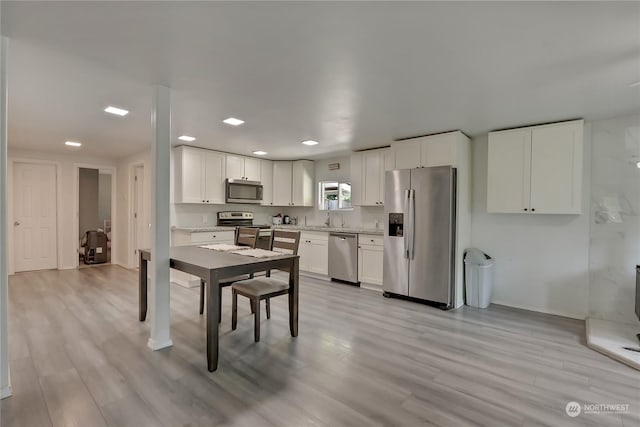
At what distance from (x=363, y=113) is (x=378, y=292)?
8.67ft

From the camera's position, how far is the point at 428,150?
4172mm

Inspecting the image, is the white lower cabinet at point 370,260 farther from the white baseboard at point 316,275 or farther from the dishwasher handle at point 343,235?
the white baseboard at point 316,275

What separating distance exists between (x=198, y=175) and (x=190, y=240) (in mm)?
1142

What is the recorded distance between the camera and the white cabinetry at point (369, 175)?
5062 mm

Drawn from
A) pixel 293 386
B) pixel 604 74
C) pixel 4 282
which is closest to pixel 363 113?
pixel 604 74

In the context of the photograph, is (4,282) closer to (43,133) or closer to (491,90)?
(43,133)

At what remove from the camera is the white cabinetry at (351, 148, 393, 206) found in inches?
199

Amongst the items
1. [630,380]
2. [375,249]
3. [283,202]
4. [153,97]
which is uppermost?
[153,97]

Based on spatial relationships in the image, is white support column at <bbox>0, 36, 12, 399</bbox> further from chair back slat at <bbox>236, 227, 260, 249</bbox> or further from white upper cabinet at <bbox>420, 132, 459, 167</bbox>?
white upper cabinet at <bbox>420, 132, 459, 167</bbox>

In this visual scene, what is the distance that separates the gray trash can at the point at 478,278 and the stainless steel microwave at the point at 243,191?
3788mm

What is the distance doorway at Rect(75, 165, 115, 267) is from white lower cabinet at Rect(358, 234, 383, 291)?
537 cm

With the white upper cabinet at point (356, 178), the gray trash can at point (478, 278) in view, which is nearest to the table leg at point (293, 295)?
the gray trash can at point (478, 278)

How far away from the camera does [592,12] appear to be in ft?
5.39

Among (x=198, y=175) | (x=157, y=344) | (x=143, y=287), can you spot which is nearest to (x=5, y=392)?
(x=157, y=344)
